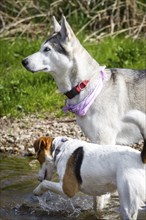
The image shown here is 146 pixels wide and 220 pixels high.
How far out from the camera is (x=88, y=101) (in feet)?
24.0

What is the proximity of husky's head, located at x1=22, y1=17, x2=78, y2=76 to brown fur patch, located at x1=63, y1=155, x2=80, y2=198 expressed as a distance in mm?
1260

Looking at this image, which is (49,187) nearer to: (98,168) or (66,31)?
(98,168)

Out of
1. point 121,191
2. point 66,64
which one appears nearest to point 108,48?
point 66,64

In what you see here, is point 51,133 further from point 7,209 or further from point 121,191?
point 121,191

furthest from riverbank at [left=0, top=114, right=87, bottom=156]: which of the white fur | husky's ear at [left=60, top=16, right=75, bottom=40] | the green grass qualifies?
the white fur

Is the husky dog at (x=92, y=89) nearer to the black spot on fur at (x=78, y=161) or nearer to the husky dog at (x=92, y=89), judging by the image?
the husky dog at (x=92, y=89)

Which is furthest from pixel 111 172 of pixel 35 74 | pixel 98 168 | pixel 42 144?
pixel 35 74

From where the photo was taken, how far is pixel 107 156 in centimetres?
631

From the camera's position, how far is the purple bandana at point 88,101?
725 cm

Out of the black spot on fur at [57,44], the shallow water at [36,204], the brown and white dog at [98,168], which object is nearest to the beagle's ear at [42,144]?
the brown and white dog at [98,168]

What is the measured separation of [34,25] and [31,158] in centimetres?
470

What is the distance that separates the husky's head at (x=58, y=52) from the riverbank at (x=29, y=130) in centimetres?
167

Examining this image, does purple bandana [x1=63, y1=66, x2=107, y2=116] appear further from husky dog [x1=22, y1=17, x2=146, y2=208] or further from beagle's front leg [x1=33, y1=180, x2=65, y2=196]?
beagle's front leg [x1=33, y1=180, x2=65, y2=196]

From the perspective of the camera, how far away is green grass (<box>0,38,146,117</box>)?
1036 centimetres
